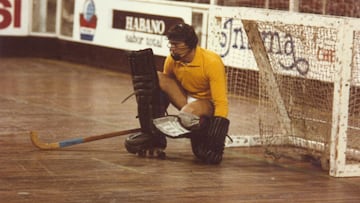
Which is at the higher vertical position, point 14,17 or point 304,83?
point 304,83

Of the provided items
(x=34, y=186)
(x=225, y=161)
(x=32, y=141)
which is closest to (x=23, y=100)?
(x=32, y=141)

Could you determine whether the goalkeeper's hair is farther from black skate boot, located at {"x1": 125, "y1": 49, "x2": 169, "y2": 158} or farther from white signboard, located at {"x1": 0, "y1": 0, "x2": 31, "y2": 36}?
white signboard, located at {"x1": 0, "y1": 0, "x2": 31, "y2": 36}

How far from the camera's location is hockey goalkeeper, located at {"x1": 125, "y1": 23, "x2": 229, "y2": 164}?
23.9ft

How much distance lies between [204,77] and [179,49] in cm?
31

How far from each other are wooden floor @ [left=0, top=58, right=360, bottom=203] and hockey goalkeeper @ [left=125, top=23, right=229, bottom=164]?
0.52ft

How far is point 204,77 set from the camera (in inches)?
291

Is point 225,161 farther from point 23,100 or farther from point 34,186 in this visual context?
point 23,100

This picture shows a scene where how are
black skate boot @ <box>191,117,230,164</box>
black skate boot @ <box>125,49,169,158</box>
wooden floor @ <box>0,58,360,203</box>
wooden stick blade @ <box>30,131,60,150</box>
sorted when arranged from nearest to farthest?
1. wooden floor @ <box>0,58,360,203</box>
2. black skate boot @ <box>191,117,230,164</box>
3. black skate boot @ <box>125,49,169,158</box>
4. wooden stick blade @ <box>30,131,60,150</box>

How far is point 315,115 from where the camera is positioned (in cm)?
791

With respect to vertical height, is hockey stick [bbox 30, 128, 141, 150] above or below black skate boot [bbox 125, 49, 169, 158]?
below

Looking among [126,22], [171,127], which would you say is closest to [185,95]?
[171,127]

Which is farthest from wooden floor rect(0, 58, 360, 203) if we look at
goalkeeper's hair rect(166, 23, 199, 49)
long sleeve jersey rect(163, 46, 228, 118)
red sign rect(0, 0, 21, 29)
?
red sign rect(0, 0, 21, 29)

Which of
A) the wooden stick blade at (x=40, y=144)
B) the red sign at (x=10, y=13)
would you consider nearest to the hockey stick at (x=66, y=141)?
the wooden stick blade at (x=40, y=144)

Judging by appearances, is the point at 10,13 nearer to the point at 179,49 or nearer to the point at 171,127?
the point at 179,49
